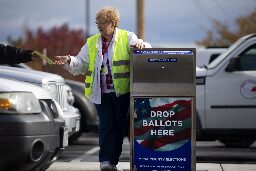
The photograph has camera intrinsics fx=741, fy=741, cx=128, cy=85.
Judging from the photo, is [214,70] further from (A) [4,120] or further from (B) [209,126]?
(A) [4,120]

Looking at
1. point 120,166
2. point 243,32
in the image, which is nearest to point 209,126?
point 120,166

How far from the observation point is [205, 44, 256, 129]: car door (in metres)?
10.6

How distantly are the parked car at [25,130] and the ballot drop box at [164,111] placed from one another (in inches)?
32.3

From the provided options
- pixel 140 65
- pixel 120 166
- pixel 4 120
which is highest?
pixel 140 65

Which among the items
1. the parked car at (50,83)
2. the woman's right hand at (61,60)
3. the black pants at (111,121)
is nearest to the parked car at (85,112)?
the parked car at (50,83)

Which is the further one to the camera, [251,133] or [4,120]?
[251,133]

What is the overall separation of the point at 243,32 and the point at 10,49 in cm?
4264

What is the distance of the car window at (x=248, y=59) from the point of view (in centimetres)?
1088

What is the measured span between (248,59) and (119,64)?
Answer: 406cm

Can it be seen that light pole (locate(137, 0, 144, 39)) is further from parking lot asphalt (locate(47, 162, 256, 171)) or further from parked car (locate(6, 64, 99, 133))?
parking lot asphalt (locate(47, 162, 256, 171))

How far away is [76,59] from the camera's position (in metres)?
7.53

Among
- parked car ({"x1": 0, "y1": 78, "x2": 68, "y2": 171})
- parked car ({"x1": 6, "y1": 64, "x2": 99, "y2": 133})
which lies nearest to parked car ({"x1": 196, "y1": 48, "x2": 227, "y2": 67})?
parked car ({"x1": 6, "y1": 64, "x2": 99, "y2": 133})

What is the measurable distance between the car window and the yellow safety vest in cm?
377

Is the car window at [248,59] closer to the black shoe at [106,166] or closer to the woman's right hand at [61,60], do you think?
the black shoe at [106,166]
